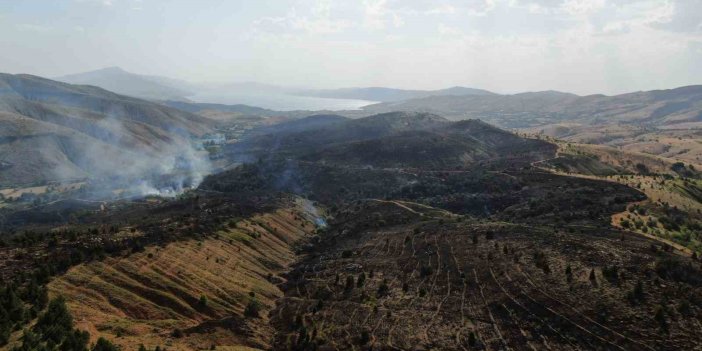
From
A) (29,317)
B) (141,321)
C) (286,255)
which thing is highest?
(29,317)

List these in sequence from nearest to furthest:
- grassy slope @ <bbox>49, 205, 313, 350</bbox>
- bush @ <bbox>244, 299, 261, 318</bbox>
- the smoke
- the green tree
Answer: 1. the green tree
2. grassy slope @ <bbox>49, 205, 313, 350</bbox>
3. bush @ <bbox>244, 299, 261, 318</bbox>
4. the smoke

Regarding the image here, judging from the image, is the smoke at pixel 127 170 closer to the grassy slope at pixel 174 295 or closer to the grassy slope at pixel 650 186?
the grassy slope at pixel 174 295

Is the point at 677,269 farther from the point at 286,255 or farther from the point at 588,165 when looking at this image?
the point at 588,165

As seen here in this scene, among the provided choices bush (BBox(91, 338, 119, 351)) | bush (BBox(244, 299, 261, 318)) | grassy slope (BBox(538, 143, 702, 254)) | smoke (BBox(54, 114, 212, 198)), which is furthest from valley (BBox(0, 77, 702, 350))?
smoke (BBox(54, 114, 212, 198))

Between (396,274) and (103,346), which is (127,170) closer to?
(396,274)

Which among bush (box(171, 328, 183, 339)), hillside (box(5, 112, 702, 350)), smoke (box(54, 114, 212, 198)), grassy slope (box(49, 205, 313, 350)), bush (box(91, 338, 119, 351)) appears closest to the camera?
bush (box(91, 338, 119, 351))

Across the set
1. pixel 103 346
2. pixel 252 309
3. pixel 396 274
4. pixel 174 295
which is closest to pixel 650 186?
pixel 396 274

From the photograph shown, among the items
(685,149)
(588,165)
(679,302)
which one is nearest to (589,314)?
(679,302)

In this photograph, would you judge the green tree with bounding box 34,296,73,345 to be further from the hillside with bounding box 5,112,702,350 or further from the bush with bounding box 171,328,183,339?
the bush with bounding box 171,328,183,339

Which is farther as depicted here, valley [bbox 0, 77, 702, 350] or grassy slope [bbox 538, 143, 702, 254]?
grassy slope [bbox 538, 143, 702, 254]
